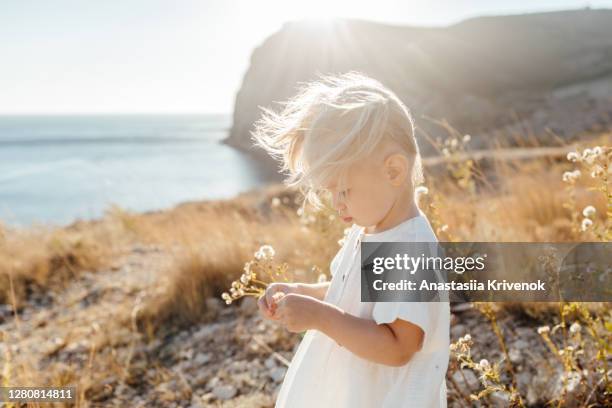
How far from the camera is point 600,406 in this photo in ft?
6.91

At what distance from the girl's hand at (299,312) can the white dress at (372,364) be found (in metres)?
0.16

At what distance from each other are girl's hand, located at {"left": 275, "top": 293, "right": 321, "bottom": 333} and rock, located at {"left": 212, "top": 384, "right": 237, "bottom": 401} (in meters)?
1.70

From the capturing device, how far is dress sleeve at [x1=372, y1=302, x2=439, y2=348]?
1.21m

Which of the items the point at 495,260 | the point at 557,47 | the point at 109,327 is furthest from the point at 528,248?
the point at 557,47

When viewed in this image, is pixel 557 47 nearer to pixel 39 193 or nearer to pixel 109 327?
pixel 39 193

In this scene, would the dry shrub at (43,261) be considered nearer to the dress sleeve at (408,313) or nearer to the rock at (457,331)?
the rock at (457,331)

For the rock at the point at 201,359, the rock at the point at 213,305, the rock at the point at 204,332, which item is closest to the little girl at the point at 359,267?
the rock at the point at 201,359

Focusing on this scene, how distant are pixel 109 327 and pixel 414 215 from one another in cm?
307

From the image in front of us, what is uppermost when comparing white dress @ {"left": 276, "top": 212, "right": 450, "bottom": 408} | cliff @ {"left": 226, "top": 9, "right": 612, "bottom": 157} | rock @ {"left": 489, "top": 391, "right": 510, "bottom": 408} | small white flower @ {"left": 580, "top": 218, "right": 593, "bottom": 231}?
cliff @ {"left": 226, "top": 9, "right": 612, "bottom": 157}

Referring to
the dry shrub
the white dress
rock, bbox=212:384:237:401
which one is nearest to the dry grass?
the dry shrub

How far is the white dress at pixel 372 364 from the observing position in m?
1.31

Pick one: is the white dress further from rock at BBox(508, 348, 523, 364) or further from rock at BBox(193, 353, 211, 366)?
rock at BBox(193, 353, 211, 366)

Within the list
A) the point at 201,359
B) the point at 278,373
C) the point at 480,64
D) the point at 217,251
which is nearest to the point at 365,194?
the point at 278,373

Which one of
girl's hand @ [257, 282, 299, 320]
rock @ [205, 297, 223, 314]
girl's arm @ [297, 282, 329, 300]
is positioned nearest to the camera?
girl's hand @ [257, 282, 299, 320]
